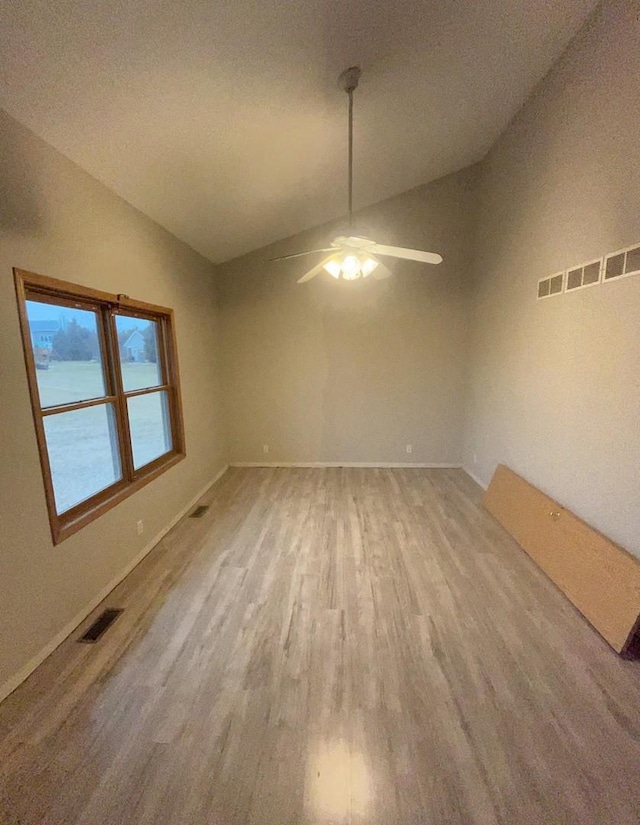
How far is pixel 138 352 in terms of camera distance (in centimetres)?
326

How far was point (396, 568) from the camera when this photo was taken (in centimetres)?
278

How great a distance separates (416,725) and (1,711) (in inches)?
74.4

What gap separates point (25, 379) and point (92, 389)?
2.45 feet

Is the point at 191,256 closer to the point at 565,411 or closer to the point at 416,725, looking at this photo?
the point at 565,411

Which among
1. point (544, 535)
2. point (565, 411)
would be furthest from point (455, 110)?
point (544, 535)

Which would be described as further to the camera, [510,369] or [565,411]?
[510,369]

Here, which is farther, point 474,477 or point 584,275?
point 474,477

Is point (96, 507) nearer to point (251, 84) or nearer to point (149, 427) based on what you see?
point (149, 427)

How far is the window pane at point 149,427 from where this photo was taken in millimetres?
3154

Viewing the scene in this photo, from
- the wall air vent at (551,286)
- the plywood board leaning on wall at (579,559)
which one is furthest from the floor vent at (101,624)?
the wall air vent at (551,286)

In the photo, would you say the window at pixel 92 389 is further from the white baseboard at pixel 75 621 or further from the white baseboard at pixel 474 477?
the white baseboard at pixel 474 477

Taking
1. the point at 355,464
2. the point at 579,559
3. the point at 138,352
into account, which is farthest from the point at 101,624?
→ the point at 355,464

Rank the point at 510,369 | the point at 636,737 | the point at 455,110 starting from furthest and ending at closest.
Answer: the point at 510,369
the point at 455,110
the point at 636,737

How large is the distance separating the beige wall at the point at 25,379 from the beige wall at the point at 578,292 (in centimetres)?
327
